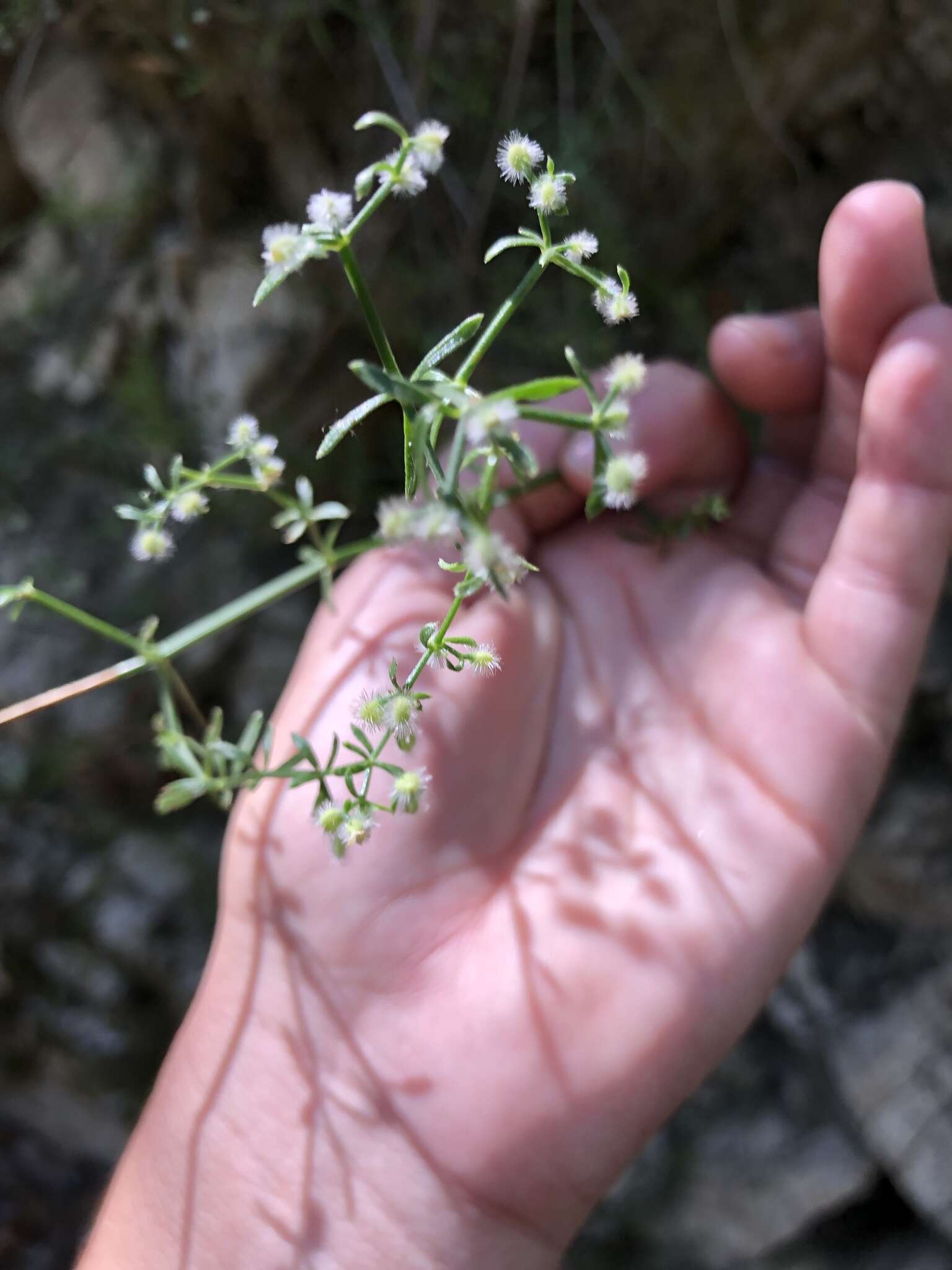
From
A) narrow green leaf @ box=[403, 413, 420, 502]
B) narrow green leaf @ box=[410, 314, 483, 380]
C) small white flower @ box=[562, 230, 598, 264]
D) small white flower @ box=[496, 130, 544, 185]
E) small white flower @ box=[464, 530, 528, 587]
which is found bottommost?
small white flower @ box=[464, 530, 528, 587]

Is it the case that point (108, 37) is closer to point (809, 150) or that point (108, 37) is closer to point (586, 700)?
point (809, 150)

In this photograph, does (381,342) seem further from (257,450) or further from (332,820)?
(332,820)

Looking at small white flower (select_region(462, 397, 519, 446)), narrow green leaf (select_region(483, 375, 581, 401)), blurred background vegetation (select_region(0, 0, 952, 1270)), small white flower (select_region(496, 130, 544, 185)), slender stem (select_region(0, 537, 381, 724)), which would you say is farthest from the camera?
blurred background vegetation (select_region(0, 0, 952, 1270))

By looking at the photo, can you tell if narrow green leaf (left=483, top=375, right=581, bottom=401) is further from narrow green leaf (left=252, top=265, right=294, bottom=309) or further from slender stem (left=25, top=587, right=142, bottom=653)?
slender stem (left=25, top=587, right=142, bottom=653)

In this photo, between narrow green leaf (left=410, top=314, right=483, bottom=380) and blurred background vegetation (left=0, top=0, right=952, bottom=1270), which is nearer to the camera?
narrow green leaf (left=410, top=314, right=483, bottom=380)

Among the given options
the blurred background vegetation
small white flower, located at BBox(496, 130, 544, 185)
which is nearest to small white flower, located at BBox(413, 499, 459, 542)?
small white flower, located at BBox(496, 130, 544, 185)

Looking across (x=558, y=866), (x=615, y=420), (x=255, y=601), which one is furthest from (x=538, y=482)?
(x=615, y=420)

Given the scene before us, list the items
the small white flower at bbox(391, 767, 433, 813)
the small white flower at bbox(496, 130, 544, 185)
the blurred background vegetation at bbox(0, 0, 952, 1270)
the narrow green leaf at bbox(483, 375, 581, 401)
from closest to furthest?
the narrow green leaf at bbox(483, 375, 581, 401) → the small white flower at bbox(496, 130, 544, 185) → the small white flower at bbox(391, 767, 433, 813) → the blurred background vegetation at bbox(0, 0, 952, 1270)
